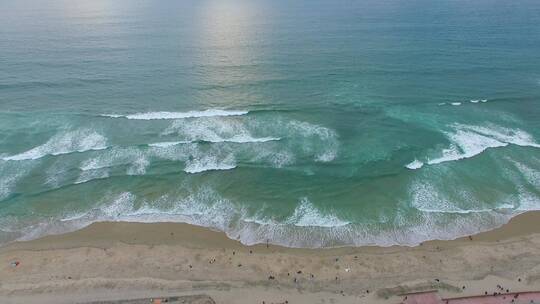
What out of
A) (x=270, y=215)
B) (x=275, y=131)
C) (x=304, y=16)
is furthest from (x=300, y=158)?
(x=304, y=16)

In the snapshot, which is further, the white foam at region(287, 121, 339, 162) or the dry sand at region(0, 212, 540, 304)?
the white foam at region(287, 121, 339, 162)

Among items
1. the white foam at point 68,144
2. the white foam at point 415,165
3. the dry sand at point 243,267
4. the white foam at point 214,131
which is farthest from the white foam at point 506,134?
the white foam at point 68,144

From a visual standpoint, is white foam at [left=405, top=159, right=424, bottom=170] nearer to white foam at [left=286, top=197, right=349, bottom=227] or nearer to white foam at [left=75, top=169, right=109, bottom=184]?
white foam at [left=286, top=197, right=349, bottom=227]

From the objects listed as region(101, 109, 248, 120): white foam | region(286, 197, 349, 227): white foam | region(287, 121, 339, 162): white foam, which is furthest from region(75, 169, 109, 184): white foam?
region(287, 121, 339, 162): white foam

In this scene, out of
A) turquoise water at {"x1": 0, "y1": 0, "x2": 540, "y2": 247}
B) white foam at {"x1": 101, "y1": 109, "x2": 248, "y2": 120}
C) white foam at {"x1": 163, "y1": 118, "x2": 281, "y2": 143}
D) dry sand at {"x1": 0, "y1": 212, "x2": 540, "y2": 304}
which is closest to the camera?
dry sand at {"x1": 0, "y1": 212, "x2": 540, "y2": 304}

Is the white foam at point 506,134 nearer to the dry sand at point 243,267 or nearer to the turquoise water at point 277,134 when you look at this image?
the turquoise water at point 277,134

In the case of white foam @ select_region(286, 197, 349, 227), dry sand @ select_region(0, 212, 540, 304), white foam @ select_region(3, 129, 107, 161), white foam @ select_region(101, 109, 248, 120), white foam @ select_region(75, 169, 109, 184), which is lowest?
dry sand @ select_region(0, 212, 540, 304)
